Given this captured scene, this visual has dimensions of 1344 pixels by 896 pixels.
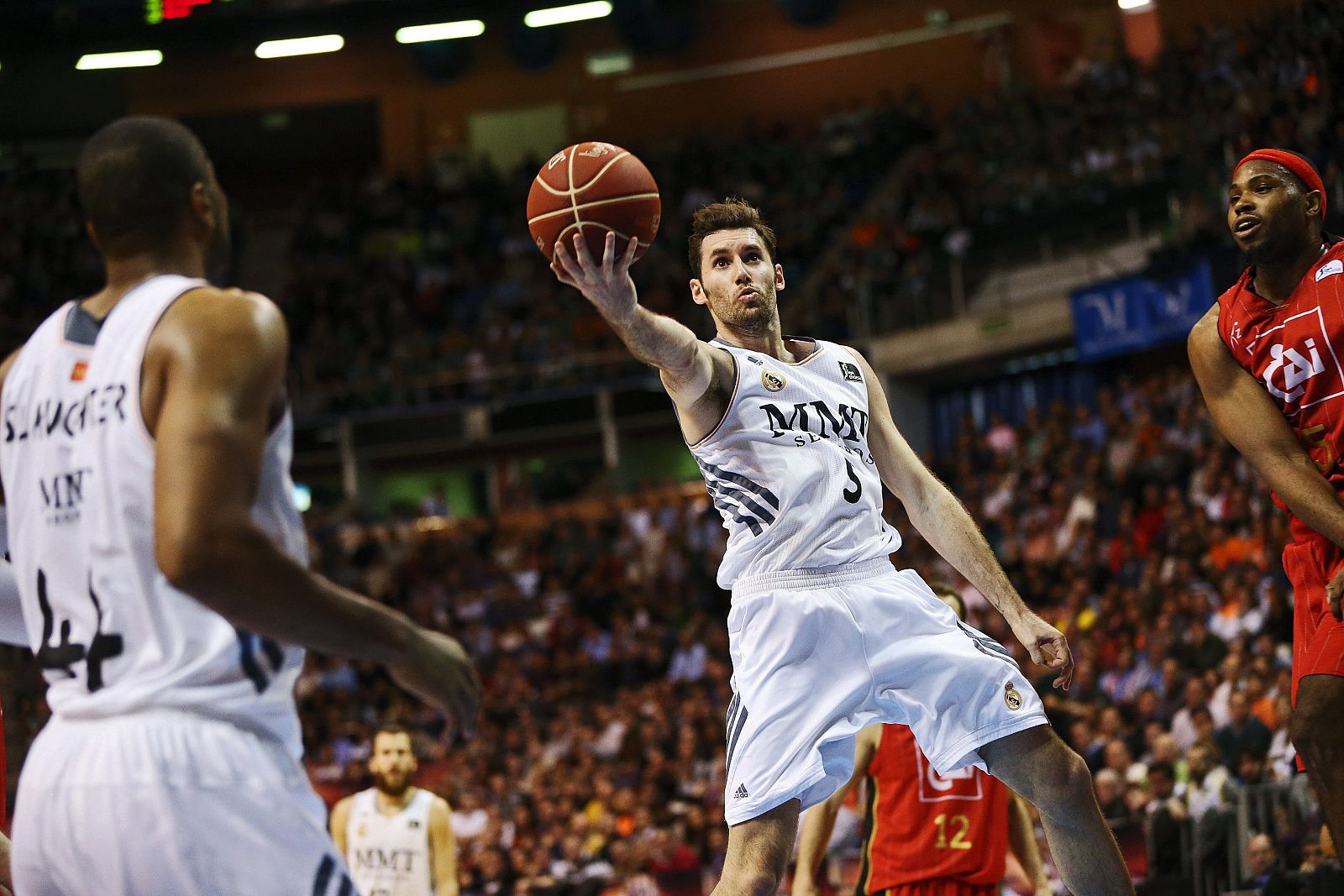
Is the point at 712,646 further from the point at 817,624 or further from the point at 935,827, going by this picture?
the point at 817,624

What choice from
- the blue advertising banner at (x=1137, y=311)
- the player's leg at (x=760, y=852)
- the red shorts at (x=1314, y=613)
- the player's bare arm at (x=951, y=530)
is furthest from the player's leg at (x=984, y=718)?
the blue advertising banner at (x=1137, y=311)

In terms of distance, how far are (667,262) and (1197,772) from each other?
60.2 feet

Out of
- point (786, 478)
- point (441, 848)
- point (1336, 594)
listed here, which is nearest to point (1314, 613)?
point (1336, 594)

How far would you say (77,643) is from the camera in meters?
2.88

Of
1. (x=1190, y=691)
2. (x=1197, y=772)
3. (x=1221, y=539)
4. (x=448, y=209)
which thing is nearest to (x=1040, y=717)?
(x=1197, y=772)

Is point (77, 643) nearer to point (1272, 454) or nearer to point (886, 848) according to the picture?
point (1272, 454)

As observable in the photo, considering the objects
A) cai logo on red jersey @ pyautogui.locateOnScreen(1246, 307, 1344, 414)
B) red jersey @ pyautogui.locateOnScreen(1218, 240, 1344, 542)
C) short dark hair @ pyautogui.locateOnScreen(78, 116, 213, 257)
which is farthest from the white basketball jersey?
short dark hair @ pyautogui.locateOnScreen(78, 116, 213, 257)

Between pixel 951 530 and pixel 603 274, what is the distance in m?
1.88

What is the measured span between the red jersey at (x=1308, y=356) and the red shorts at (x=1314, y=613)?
75mm

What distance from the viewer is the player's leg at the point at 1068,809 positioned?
4.96m

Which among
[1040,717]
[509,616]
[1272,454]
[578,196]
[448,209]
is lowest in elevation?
[509,616]

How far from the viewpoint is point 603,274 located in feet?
14.9

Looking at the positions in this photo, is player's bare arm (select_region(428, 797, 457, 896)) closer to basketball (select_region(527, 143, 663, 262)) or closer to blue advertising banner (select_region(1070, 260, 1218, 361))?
basketball (select_region(527, 143, 663, 262))

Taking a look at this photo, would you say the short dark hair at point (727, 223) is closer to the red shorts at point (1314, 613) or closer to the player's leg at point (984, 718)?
the player's leg at point (984, 718)
